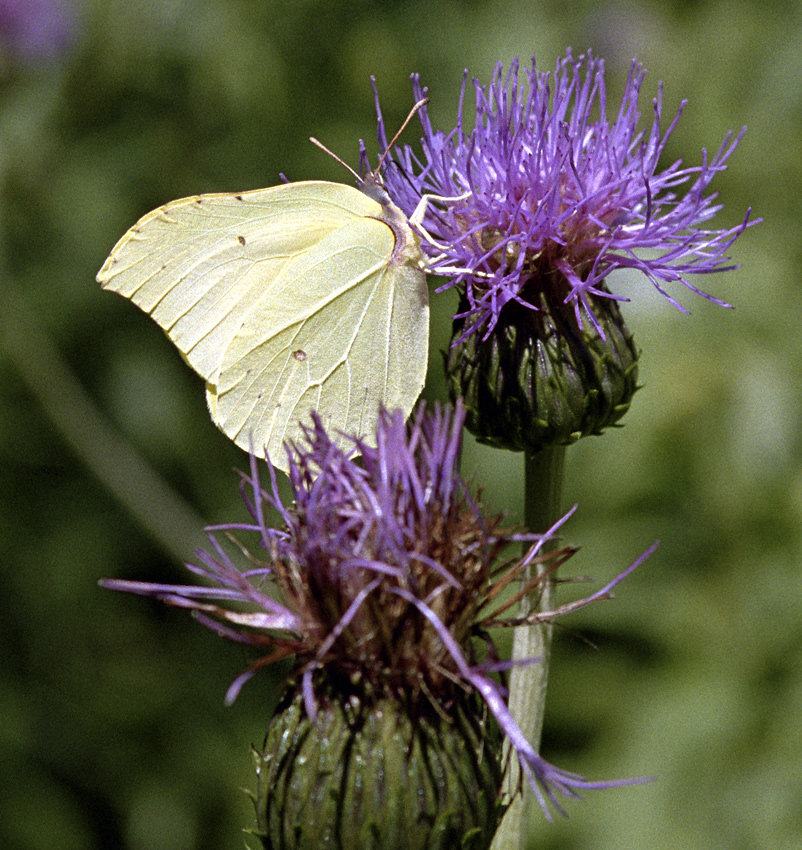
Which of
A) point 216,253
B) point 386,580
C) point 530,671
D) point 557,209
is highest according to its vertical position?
point 557,209

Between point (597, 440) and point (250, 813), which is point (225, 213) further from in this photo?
point (250, 813)

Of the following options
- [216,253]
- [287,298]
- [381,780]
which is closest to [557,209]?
[287,298]

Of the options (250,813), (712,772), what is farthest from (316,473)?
(250,813)

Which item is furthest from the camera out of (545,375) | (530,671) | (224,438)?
(224,438)

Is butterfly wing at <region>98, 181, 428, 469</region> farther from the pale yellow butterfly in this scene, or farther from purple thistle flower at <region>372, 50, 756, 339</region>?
purple thistle flower at <region>372, 50, 756, 339</region>

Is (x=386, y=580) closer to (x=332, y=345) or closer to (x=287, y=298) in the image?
(x=332, y=345)

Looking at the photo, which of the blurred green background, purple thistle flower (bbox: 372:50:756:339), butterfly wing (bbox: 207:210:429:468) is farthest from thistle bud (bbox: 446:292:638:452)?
the blurred green background
